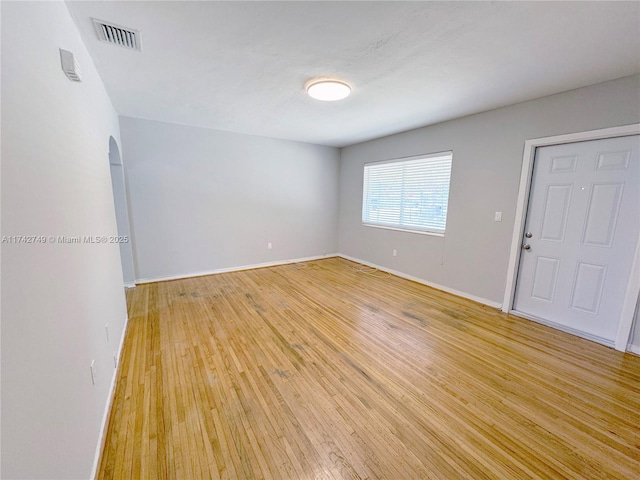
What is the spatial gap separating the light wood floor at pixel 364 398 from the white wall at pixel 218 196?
142 centimetres

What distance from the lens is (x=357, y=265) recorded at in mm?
5336

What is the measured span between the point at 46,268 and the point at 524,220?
410 cm

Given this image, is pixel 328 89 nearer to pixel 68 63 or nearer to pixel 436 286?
pixel 68 63

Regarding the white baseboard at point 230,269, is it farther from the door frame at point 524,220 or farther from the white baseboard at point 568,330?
the white baseboard at point 568,330

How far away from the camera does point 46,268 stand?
3.31 feet

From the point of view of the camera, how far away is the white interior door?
2395 mm

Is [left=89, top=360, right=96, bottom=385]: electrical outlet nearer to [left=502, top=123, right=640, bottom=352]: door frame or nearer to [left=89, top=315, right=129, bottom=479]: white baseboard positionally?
[left=89, top=315, right=129, bottom=479]: white baseboard

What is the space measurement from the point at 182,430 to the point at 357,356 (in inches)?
55.1

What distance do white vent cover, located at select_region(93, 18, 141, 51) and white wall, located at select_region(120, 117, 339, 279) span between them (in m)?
2.17

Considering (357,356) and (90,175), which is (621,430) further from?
(90,175)

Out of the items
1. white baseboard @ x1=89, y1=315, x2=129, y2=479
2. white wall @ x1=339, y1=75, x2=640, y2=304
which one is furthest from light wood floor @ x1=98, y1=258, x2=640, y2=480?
white wall @ x1=339, y1=75, x2=640, y2=304

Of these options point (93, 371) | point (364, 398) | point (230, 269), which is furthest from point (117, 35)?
point (230, 269)

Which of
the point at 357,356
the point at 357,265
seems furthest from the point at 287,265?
the point at 357,356

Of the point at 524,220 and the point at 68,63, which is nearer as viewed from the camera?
the point at 68,63
